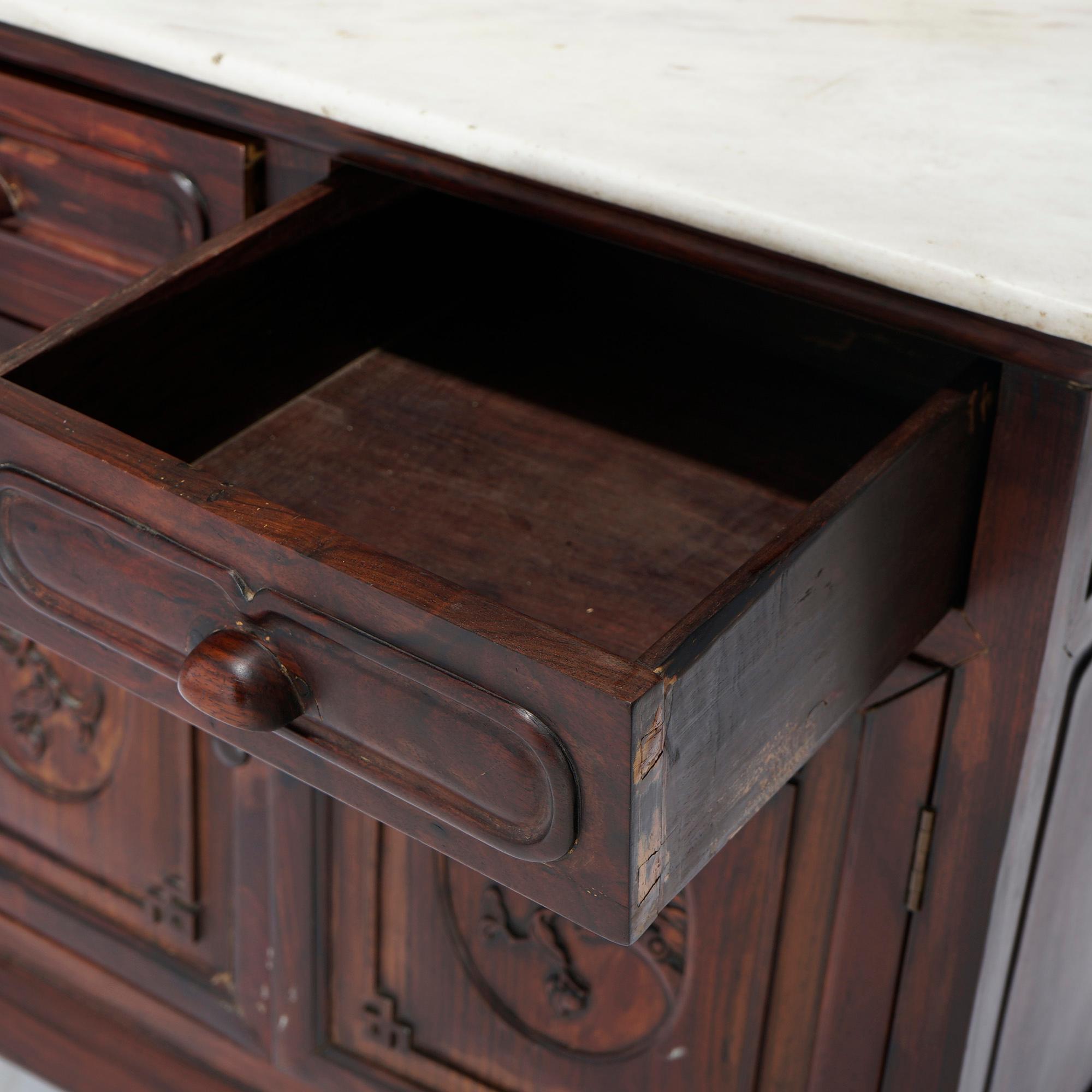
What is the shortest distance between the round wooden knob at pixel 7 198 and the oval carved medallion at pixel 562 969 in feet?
1.46

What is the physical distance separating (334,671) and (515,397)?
0.93 ft

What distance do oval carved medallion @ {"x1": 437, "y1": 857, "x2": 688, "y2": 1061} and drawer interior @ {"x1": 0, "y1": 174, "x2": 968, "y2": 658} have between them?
0.76ft

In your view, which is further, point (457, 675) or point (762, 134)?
point (762, 134)

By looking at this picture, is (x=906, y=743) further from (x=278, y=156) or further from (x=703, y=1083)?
(x=278, y=156)

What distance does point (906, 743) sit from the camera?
0.66 metres

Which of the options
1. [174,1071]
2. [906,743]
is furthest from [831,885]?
[174,1071]

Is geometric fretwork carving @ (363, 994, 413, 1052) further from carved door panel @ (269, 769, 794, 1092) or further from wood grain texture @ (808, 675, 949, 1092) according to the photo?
wood grain texture @ (808, 675, 949, 1092)

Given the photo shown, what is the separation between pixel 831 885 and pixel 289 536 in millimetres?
368

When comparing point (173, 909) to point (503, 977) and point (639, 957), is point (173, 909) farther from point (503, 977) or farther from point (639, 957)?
point (639, 957)

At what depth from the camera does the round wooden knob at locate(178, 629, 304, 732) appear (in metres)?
0.49

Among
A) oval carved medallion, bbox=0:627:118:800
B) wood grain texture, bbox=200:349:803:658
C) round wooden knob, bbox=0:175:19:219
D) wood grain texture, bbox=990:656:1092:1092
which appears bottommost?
oval carved medallion, bbox=0:627:118:800

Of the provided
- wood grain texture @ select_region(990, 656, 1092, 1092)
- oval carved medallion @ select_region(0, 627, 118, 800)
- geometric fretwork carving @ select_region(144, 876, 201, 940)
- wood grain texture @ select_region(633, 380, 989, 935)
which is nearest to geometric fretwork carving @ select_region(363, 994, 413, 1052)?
geometric fretwork carving @ select_region(144, 876, 201, 940)

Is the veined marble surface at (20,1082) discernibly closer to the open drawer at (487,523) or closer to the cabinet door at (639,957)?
the cabinet door at (639,957)

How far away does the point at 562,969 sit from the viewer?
2.74 ft
